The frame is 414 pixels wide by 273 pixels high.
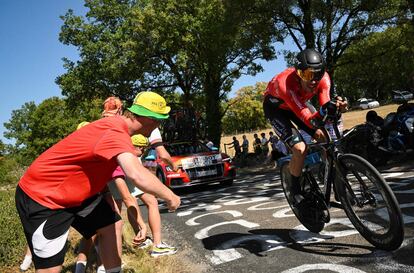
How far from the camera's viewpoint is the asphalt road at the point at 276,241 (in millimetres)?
3795

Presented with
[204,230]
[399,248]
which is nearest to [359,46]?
[204,230]

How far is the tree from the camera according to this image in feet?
78.3

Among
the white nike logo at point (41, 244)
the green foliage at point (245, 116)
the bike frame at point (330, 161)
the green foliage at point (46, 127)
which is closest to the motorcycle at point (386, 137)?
the bike frame at point (330, 161)

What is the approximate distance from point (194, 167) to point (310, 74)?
822 cm

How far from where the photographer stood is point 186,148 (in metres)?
13.0

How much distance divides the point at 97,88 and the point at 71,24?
566cm

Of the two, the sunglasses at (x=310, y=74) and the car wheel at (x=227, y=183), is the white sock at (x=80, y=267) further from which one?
the car wheel at (x=227, y=183)

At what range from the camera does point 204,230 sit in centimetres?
619

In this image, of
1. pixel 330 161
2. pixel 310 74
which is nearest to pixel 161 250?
pixel 330 161

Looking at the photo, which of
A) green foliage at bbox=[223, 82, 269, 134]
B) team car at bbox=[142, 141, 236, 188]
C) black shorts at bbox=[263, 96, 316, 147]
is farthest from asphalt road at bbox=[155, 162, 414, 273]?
green foliage at bbox=[223, 82, 269, 134]

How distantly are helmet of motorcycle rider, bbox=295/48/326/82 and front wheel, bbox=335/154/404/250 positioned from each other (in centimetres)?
85

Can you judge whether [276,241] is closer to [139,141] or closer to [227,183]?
[139,141]

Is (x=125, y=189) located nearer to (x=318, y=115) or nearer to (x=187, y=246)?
(x=187, y=246)

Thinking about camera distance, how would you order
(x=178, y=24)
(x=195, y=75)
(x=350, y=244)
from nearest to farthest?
1. (x=350, y=244)
2. (x=178, y=24)
3. (x=195, y=75)
